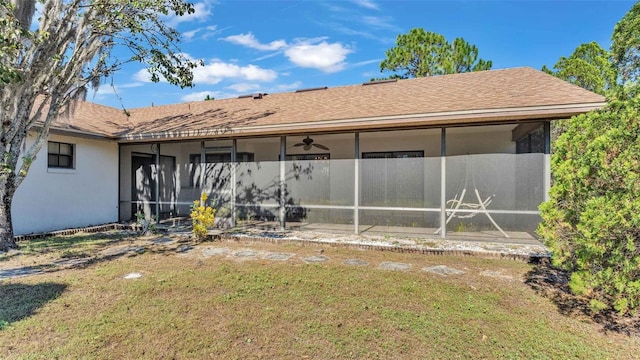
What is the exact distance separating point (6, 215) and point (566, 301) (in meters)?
8.91

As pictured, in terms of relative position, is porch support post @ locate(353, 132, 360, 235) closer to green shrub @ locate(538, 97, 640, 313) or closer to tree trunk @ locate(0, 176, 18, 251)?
green shrub @ locate(538, 97, 640, 313)

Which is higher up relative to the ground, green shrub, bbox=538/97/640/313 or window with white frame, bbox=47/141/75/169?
window with white frame, bbox=47/141/75/169

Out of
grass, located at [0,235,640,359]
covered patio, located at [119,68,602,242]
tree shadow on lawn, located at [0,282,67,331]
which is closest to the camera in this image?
grass, located at [0,235,640,359]

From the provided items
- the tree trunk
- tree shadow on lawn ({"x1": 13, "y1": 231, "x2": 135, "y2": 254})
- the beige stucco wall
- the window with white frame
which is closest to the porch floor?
tree shadow on lawn ({"x1": 13, "y1": 231, "x2": 135, "y2": 254})

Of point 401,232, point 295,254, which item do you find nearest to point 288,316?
point 295,254

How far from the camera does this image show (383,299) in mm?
3764

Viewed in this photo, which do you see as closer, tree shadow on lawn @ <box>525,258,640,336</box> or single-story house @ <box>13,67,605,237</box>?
tree shadow on lawn @ <box>525,258,640,336</box>

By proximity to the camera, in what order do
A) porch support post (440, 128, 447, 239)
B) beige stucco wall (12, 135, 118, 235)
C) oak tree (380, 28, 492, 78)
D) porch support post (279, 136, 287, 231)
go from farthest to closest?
oak tree (380, 28, 492, 78)
porch support post (279, 136, 287, 231)
beige stucco wall (12, 135, 118, 235)
porch support post (440, 128, 447, 239)

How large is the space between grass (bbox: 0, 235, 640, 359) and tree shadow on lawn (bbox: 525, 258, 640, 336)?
14 centimetres

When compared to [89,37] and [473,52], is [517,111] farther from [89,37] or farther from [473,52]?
[473,52]

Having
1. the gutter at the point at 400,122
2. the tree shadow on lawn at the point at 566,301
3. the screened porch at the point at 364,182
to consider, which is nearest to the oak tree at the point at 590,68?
the screened porch at the point at 364,182

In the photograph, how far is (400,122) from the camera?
662 cm

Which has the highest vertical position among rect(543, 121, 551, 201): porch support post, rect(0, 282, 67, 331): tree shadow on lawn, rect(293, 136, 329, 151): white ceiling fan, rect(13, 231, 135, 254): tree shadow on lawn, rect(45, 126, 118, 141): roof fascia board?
rect(45, 126, 118, 141): roof fascia board

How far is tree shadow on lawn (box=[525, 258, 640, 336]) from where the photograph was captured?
3.21 meters
